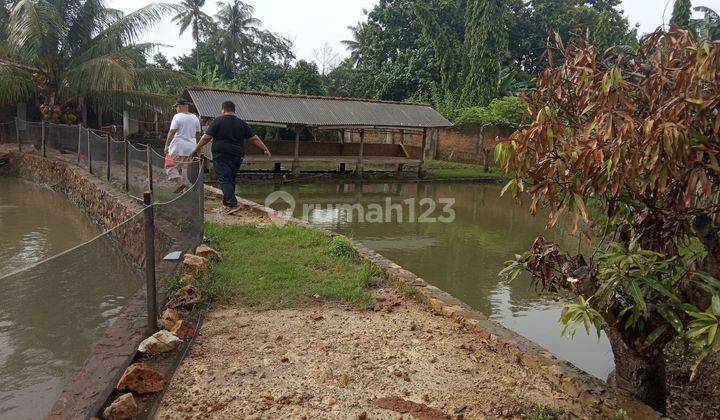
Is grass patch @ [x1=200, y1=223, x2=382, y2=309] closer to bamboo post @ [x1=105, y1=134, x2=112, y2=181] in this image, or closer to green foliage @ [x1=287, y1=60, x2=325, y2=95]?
bamboo post @ [x1=105, y1=134, x2=112, y2=181]

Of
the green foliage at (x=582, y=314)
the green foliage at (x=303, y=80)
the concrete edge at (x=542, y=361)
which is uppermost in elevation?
the green foliage at (x=303, y=80)

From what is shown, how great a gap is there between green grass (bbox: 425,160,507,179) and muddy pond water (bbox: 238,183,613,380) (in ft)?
4.63

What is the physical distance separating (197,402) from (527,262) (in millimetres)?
2188

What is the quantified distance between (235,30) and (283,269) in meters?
36.6

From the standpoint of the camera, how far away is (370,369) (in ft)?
11.8

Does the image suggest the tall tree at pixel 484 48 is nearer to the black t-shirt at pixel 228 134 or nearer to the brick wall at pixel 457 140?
the brick wall at pixel 457 140

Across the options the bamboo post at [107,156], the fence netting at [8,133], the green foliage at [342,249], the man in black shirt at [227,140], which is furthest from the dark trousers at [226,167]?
the fence netting at [8,133]

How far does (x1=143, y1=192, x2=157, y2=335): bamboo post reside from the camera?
3627mm

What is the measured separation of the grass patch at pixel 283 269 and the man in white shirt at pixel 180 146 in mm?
1217

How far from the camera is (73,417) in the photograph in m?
2.69

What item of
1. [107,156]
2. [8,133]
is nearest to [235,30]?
Result: [8,133]

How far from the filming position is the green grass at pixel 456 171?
20.6 metres

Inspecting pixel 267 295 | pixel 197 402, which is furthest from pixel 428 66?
pixel 197 402

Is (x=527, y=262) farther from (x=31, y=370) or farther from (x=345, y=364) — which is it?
(x=31, y=370)
